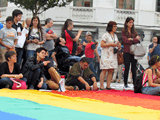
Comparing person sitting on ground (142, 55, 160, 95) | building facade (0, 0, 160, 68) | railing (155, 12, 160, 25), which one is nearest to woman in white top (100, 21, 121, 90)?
person sitting on ground (142, 55, 160, 95)

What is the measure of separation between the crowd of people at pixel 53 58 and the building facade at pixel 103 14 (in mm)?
10571

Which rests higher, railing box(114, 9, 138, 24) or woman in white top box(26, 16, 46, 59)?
railing box(114, 9, 138, 24)

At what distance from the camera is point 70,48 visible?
7961 millimetres

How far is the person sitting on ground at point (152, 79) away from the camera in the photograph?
20.7 ft

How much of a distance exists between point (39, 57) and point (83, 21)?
12049 mm

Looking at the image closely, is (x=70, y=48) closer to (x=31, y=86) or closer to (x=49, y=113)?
(x=31, y=86)

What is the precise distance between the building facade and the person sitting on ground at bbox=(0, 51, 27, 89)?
1211cm

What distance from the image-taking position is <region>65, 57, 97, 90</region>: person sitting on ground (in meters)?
6.91

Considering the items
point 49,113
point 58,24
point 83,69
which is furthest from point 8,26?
point 58,24

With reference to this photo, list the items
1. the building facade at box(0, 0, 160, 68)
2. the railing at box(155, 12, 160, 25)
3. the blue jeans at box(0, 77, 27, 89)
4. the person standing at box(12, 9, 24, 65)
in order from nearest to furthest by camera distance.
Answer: the blue jeans at box(0, 77, 27, 89)
the person standing at box(12, 9, 24, 65)
the building facade at box(0, 0, 160, 68)
the railing at box(155, 12, 160, 25)

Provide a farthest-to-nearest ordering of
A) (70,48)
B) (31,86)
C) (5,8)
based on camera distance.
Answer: (5,8) → (70,48) → (31,86)

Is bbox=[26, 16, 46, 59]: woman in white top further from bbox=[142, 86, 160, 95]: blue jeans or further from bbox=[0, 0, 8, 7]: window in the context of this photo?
bbox=[0, 0, 8, 7]: window

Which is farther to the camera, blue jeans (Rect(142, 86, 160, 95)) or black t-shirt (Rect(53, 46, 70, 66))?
black t-shirt (Rect(53, 46, 70, 66))

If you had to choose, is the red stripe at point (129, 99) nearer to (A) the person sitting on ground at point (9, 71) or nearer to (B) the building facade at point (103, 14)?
(A) the person sitting on ground at point (9, 71)
